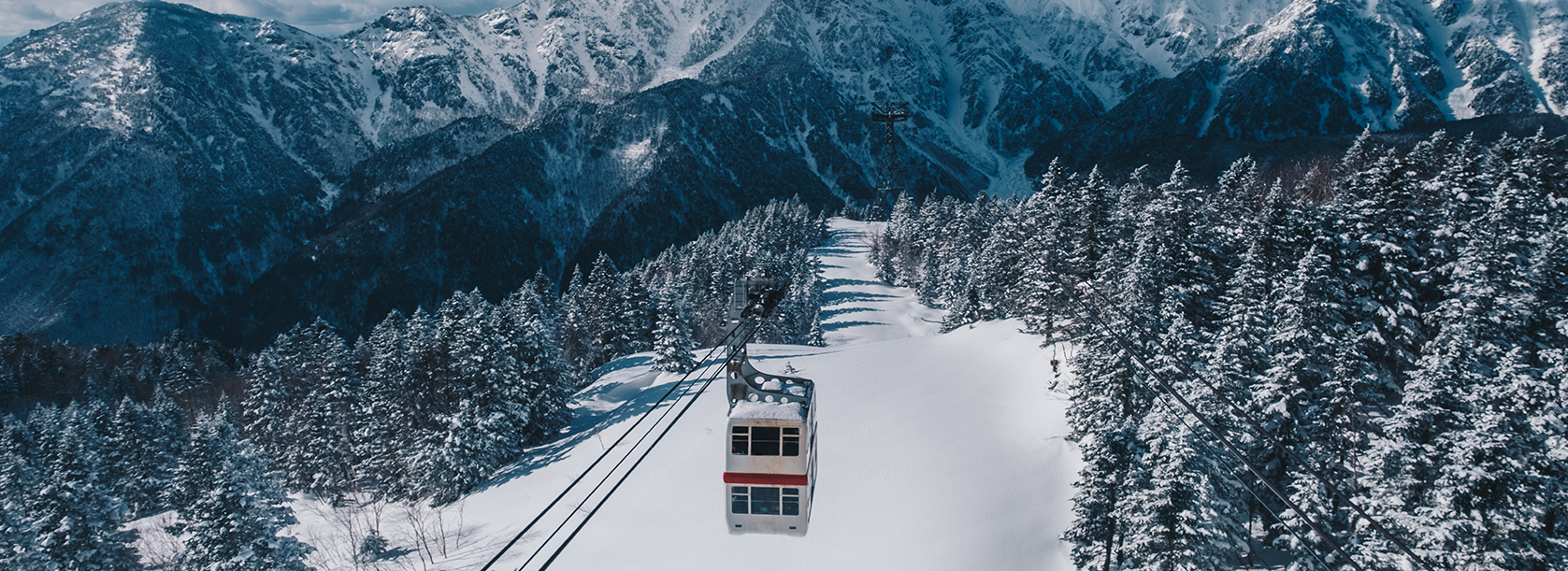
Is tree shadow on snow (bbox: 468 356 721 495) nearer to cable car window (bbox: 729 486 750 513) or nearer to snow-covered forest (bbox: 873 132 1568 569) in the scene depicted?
snow-covered forest (bbox: 873 132 1568 569)

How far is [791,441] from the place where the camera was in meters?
14.7

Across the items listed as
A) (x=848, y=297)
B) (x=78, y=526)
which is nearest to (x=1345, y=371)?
(x=78, y=526)

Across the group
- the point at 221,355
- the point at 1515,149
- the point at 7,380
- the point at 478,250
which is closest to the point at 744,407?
the point at 1515,149

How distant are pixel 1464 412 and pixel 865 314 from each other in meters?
65.6

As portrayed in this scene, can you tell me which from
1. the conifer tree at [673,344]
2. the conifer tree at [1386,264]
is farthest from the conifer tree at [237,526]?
the conifer tree at [1386,264]

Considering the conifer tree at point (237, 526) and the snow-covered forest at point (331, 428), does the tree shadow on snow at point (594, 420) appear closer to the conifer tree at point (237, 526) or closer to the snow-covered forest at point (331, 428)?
the snow-covered forest at point (331, 428)

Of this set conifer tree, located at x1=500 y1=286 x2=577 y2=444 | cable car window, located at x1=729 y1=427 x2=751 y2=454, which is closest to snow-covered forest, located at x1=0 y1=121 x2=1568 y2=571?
conifer tree, located at x1=500 y1=286 x2=577 y2=444

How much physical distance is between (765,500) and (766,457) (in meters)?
0.98

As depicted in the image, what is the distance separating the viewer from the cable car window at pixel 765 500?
15031 millimetres

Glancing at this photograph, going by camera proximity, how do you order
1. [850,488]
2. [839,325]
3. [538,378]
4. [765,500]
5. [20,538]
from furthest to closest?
1. [839,325]
2. [538,378]
3. [850,488]
4. [20,538]
5. [765,500]

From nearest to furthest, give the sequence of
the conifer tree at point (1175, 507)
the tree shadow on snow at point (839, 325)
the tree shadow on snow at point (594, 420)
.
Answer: the conifer tree at point (1175, 507) → the tree shadow on snow at point (594, 420) → the tree shadow on snow at point (839, 325)

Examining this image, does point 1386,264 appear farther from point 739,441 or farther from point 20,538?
point 20,538

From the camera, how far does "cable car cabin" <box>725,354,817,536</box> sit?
48.3ft

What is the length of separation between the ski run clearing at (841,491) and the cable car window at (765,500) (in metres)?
13.7
